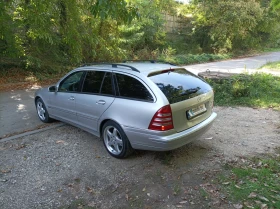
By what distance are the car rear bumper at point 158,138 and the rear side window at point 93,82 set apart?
110cm

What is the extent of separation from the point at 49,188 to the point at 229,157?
9.66ft

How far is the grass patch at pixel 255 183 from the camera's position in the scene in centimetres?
305

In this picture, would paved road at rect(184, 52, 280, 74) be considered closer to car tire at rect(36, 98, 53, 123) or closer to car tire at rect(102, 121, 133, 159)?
car tire at rect(36, 98, 53, 123)

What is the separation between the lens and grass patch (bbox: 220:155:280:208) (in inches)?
120

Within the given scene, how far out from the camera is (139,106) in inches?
144

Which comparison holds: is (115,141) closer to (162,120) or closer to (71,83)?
(162,120)

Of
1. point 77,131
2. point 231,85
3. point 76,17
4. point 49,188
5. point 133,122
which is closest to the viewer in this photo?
point 49,188

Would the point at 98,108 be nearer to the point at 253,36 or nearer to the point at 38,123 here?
the point at 38,123

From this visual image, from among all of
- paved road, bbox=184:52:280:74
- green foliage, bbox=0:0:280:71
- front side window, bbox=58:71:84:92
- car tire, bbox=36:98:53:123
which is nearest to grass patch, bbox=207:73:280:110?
green foliage, bbox=0:0:280:71

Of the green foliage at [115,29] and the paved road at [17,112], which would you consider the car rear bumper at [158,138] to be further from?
the paved road at [17,112]

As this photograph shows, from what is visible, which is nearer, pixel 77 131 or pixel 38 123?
pixel 77 131

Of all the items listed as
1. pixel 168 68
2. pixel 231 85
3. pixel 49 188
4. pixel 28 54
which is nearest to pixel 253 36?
pixel 231 85

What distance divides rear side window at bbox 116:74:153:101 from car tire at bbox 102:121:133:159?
1.79 ft

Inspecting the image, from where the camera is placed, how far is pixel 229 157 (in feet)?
13.8
